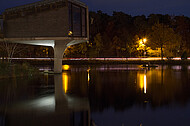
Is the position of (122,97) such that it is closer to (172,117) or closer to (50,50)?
(172,117)

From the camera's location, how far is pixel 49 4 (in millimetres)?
24156

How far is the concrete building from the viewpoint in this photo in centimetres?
2383

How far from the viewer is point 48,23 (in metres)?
24.2

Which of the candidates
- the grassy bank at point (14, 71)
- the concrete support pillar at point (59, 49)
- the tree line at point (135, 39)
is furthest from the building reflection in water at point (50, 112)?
the tree line at point (135, 39)

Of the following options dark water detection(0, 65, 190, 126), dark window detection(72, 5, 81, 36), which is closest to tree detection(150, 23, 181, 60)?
dark window detection(72, 5, 81, 36)

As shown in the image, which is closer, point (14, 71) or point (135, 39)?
point (14, 71)

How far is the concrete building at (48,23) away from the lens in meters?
23.8

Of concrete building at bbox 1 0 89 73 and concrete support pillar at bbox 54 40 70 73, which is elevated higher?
concrete building at bbox 1 0 89 73

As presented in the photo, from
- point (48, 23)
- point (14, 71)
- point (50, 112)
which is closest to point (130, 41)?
point (48, 23)

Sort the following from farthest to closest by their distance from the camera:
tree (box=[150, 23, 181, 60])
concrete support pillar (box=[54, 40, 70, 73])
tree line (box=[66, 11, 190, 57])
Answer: tree line (box=[66, 11, 190, 57]) → tree (box=[150, 23, 181, 60]) → concrete support pillar (box=[54, 40, 70, 73])

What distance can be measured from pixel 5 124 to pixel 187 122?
677cm

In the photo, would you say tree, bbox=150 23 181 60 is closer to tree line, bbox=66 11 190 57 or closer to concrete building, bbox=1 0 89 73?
tree line, bbox=66 11 190 57

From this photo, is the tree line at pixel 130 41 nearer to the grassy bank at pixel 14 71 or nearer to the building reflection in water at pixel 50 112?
the grassy bank at pixel 14 71

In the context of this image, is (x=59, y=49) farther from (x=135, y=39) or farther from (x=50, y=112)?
(x=135, y=39)
